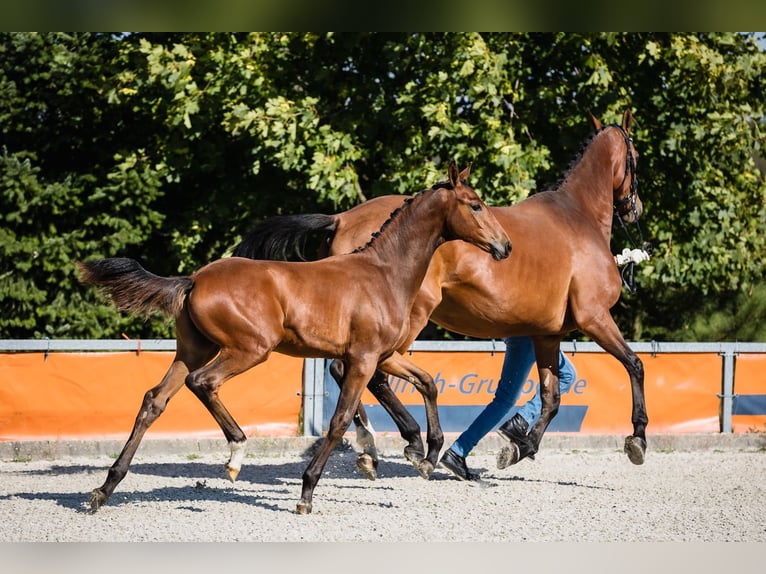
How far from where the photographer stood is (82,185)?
583 inches

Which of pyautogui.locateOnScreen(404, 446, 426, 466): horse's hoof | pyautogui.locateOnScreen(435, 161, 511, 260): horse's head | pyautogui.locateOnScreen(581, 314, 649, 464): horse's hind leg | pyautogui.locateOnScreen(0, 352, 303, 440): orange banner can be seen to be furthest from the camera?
pyautogui.locateOnScreen(0, 352, 303, 440): orange banner

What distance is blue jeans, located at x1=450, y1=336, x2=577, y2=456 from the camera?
25.3 ft

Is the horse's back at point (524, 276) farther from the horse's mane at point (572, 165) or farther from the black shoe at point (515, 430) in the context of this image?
the black shoe at point (515, 430)

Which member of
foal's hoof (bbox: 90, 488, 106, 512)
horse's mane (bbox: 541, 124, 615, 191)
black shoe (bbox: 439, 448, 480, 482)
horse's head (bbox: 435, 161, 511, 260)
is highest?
horse's mane (bbox: 541, 124, 615, 191)

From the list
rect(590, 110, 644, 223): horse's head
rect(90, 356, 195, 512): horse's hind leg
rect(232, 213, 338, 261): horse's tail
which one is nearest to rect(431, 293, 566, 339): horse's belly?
rect(232, 213, 338, 261): horse's tail

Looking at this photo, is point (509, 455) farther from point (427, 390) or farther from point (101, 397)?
point (101, 397)

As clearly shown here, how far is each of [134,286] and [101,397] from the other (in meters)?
3.74

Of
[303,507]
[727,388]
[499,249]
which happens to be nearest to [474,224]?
[499,249]

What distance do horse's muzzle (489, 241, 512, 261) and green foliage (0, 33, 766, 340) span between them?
251 inches

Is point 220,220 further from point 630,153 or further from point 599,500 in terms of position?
point 599,500

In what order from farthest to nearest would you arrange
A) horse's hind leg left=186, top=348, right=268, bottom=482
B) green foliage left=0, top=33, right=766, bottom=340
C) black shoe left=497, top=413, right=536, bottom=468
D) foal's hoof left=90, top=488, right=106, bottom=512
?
green foliage left=0, top=33, right=766, bottom=340, black shoe left=497, top=413, right=536, bottom=468, foal's hoof left=90, top=488, right=106, bottom=512, horse's hind leg left=186, top=348, right=268, bottom=482

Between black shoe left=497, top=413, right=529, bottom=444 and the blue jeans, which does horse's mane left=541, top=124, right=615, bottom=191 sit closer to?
the blue jeans

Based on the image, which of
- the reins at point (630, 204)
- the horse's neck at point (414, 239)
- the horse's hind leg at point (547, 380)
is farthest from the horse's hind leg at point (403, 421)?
the reins at point (630, 204)

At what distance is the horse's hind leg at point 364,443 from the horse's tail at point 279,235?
0.97 m
